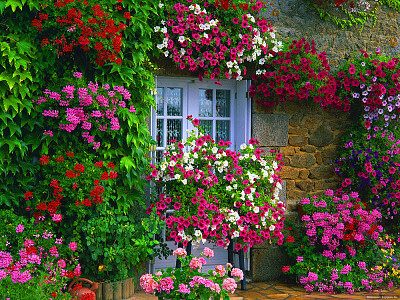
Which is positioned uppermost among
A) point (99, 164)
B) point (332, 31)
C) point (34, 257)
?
point (332, 31)

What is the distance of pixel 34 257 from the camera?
12.8 feet

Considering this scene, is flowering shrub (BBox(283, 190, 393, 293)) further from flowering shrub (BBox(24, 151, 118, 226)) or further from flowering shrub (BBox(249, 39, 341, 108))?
flowering shrub (BBox(24, 151, 118, 226))

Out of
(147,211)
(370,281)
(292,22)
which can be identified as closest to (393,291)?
(370,281)

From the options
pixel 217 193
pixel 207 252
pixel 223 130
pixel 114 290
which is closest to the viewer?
pixel 207 252

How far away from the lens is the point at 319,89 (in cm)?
565

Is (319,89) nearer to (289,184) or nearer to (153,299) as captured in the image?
(289,184)

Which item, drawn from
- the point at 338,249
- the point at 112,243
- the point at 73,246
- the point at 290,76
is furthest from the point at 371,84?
the point at 73,246

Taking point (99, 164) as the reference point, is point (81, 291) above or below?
below

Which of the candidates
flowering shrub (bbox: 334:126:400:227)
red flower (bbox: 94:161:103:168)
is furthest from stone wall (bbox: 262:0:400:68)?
red flower (bbox: 94:161:103:168)

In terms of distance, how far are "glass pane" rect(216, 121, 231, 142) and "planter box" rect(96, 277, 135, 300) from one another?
2015mm

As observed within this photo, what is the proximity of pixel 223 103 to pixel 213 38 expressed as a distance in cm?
83

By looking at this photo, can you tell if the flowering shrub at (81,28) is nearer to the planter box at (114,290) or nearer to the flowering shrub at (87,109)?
the flowering shrub at (87,109)

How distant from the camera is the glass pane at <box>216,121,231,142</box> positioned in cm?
566

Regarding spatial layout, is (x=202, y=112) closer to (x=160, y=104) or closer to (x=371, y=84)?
(x=160, y=104)
